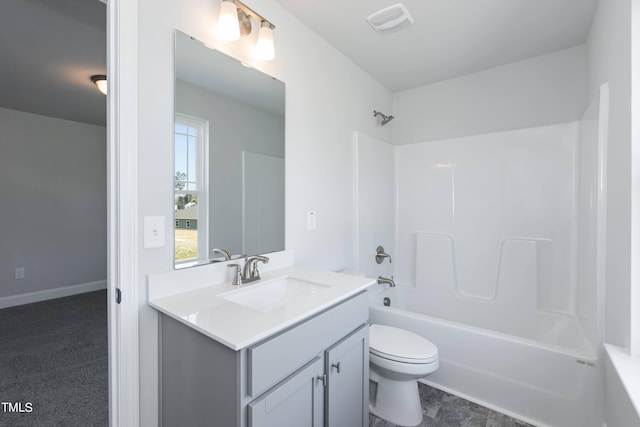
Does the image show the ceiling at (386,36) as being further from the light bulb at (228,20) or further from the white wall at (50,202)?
the white wall at (50,202)

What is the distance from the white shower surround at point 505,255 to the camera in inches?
62.9

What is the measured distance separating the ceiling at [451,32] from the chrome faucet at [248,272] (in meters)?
1.49

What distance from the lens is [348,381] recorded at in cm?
128

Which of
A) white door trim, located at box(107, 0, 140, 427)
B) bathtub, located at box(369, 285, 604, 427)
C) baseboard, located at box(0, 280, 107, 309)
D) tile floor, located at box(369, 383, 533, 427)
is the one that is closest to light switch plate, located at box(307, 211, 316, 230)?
bathtub, located at box(369, 285, 604, 427)

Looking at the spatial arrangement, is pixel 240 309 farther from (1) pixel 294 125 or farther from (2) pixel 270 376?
(1) pixel 294 125

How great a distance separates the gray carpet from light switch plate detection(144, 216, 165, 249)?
1236mm

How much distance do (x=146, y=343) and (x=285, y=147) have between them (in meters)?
1.20

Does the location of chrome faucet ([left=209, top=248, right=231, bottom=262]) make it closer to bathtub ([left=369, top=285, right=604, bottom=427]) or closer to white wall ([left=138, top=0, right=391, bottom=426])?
white wall ([left=138, top=0, right=391, bottom=426])

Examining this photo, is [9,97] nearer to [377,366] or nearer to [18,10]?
[18,10]

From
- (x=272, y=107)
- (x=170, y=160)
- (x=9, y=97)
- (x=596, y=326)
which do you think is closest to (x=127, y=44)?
(x=170, y=160)

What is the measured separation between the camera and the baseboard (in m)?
3.39

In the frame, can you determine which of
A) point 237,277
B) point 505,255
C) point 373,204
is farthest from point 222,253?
point 505,255

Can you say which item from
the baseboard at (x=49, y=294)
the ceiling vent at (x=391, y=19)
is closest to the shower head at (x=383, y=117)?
the ceiling vent at (x=391, y=19)

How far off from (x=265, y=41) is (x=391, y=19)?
2.82 ft
